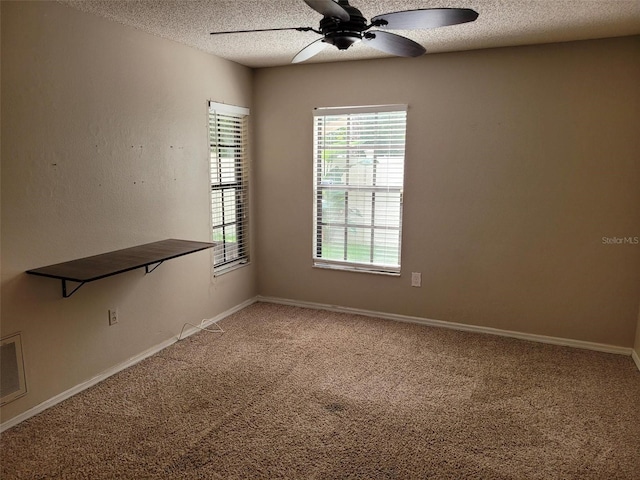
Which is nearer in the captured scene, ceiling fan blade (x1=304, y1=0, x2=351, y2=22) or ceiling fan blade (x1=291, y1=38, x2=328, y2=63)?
ceiling fan blade (x1=304, y1=0, x2=351, y2=22)

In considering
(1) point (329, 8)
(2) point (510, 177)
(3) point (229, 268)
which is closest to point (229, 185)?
(3) point (229, 268)

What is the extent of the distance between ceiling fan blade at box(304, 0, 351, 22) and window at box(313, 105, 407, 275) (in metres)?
2.04

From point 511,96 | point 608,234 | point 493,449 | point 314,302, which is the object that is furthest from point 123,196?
point 608,234

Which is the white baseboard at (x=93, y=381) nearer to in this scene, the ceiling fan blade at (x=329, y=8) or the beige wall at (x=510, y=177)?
the beige wall at (x=510, y=177)

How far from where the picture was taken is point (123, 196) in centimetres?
313

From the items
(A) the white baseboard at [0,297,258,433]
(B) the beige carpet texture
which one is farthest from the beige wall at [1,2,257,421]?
(B) the beige carpet texture

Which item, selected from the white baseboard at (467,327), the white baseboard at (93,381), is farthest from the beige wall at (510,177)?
the white baseboard at (93,381)

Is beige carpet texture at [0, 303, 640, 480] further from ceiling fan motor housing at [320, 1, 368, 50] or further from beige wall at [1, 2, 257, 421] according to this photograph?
ceiling fan motor housing at [320, 1, 368, 50]

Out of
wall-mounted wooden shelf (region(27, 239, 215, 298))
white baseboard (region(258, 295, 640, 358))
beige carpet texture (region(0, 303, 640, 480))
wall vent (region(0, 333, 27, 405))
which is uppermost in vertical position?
wall-mounted wooden shelf (region(27, 239, 215, 298))

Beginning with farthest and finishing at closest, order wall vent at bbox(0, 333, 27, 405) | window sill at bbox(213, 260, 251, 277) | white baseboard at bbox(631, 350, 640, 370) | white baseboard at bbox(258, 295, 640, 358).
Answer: window sill at bbox(213, 260, 251, 277)
white baseboard at bbox(258, 295, 640, 358)
white baseboard at bbox(631, 350, 640, 370)
wall vent at bbox(0, 333, 27, 405)

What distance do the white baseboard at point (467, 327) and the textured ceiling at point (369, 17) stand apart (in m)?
2.28

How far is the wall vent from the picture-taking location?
2.46 meters

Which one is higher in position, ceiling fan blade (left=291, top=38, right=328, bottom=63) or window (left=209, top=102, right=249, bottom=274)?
ceiling fan blade (left=291, top=38, right=328, bottom=63)

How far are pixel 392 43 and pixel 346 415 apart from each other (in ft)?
6.84
